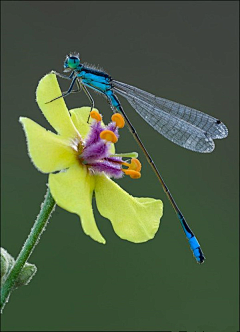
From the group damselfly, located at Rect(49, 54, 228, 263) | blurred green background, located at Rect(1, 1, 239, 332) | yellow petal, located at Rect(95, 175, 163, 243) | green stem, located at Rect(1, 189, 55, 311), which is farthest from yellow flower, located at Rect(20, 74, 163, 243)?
damselfly, located at Rect(49, 54, 228, 263)

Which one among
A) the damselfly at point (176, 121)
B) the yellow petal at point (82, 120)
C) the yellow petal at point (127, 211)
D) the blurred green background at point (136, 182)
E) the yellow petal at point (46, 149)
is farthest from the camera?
the blurred green background at point (136, 182)

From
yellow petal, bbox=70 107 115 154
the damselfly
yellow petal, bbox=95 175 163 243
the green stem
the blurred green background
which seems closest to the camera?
the green stem

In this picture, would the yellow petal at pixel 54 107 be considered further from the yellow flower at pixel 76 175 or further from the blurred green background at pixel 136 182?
the blurred green background at pixel 136 182

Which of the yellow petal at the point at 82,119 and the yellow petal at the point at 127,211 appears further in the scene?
the yellow petal at the point at 82,119

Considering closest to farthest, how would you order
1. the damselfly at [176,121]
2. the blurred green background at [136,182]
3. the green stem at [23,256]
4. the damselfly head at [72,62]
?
the green stem at [23,256] → the damselfly head at [72,62] → the damselfly at [176,121] → the blurred green background at [136,182]

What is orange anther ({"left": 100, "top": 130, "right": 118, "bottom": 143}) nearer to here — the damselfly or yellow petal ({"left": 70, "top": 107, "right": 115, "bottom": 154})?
yellow petal ({"left": 70, "top": 107, "right": 115, "bottom": 154})

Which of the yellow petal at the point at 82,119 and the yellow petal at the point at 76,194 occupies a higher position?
the yellow petal at the point at 82,119

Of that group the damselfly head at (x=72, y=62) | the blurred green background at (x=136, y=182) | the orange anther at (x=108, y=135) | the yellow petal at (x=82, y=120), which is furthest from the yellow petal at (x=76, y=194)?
the damselfly head at (x=72, y=62)

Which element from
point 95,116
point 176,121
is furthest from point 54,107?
point 176,121
